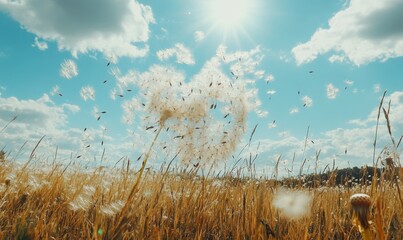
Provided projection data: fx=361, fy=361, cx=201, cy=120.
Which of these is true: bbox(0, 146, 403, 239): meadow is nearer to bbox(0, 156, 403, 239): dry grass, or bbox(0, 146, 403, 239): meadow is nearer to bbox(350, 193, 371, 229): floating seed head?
bbox(0, 156, 403, 239): dry grass

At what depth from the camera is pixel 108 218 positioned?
6.93 feet

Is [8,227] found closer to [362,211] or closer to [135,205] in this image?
[135,205]

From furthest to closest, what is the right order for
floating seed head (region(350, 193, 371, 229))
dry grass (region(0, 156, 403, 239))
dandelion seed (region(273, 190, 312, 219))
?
dandelion seed (region(273, 190, 312, 219)), dry grass (region(0, 156, 403, 239)), floating seed head (region(350, 193, 371, 229))

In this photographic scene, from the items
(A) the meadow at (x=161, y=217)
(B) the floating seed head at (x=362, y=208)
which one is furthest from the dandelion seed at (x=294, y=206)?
(B) the floating seed head at (x=362, y=208)

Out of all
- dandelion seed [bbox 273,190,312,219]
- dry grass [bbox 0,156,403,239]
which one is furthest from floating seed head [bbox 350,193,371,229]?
dandelion seed [bbox 273,190,312,219]

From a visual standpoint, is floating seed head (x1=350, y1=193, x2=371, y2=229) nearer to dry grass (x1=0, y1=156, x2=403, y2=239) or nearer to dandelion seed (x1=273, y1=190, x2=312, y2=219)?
dry grass (x1=0, y1=156, x2=403, y2=239)

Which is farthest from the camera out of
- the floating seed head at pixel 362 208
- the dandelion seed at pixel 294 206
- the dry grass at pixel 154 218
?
the dandelion seed at pixel 294 206

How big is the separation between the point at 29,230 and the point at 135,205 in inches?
26.5

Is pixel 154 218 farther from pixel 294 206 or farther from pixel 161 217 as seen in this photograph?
pixel 294 206

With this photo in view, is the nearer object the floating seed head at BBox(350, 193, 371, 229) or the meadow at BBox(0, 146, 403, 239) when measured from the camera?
the floating seed head at BBox(350, 193, 371, 229)

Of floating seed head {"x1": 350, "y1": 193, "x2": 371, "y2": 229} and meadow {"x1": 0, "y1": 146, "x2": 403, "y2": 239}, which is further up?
floating seed head {"x1": 350, "y1": 193, "x2": 371, "y2": 229}

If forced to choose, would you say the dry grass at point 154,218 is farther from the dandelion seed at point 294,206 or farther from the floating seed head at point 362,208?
the floating seed head at point 362,208

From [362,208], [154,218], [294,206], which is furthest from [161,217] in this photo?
[362,208]

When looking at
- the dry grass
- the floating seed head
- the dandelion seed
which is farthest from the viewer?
the dandelion seed
